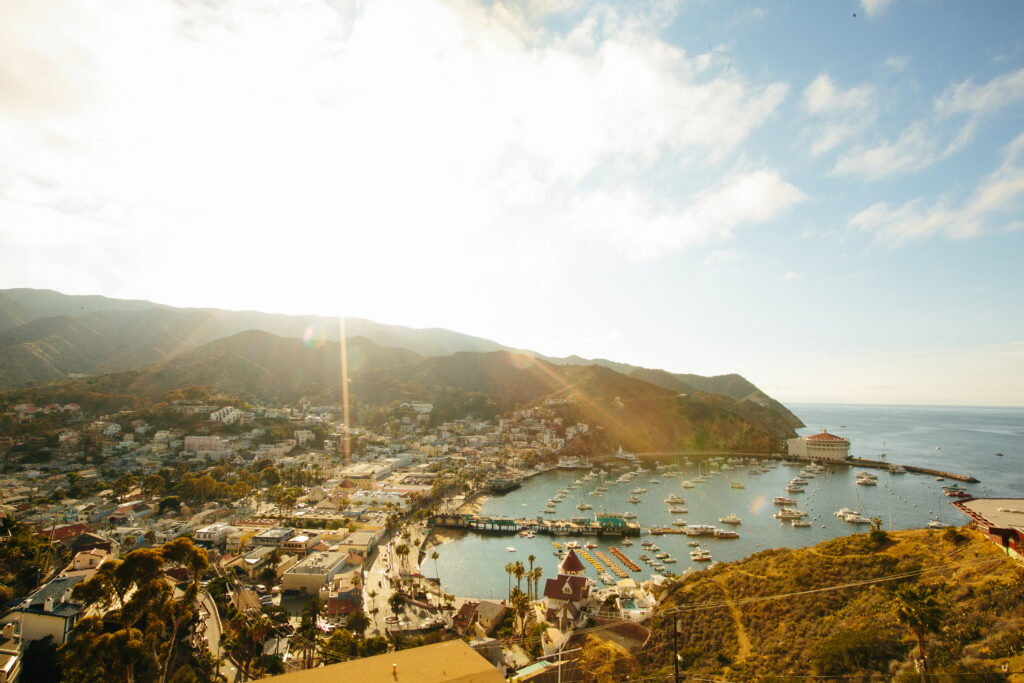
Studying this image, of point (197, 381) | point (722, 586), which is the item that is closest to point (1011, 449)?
point (722, 586)

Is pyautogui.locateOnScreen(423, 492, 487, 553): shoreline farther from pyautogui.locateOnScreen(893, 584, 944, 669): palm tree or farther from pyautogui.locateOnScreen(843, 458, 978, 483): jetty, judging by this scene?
pyautogui.locateOnScreen(843, 458, 978, 483): jetty

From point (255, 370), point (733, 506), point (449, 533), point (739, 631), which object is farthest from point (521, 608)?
point (255, 370)

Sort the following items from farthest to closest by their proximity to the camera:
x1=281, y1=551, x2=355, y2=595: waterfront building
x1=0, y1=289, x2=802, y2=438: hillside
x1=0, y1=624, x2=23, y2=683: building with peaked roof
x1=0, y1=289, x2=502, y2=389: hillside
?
1. x1=0, y1=289, x2=502, y2=389: hillside
2. x1=0, y1=289, x2=802, y2=438: hillside
3. x1=281, y1=551, x2=355, y2=595: waterfront building
4. x1=0, y1=624, x2=23, y2=683: building with peaked roof

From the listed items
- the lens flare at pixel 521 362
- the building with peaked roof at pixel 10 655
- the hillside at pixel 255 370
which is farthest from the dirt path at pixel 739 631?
the lens flare at pixel 521 362

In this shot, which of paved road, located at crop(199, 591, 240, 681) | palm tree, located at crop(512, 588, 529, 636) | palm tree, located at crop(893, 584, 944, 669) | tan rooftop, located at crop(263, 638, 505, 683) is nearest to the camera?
tan rooftop, located at crop(263, 638, 505, 683)

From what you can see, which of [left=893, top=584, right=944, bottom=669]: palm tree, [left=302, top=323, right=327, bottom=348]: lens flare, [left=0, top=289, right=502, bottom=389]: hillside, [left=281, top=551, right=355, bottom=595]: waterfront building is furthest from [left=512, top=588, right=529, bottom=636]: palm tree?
[left=302, top=323, right=327, bottom=348]: lens flare

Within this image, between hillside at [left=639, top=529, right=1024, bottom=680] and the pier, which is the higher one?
hillside at [left=639, top=529, right=1024, bottom=680]
